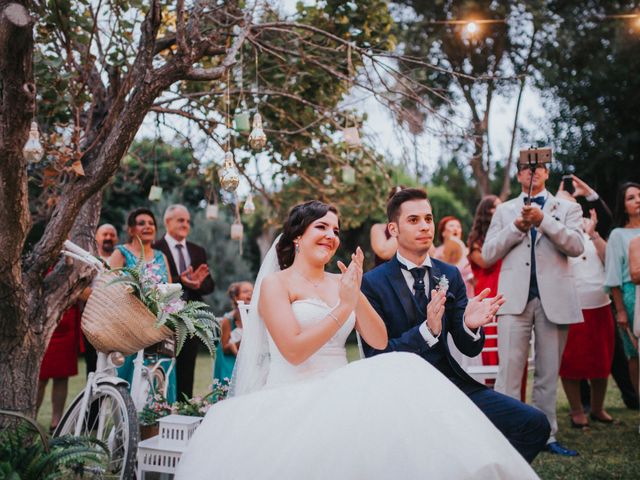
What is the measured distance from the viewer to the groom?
10.1 feet

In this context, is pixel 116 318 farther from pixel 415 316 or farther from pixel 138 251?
pixel 138 251

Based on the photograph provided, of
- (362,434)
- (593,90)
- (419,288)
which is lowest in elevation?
(362,434)

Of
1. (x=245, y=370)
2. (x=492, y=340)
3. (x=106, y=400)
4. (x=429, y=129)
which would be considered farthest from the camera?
(x=492, y=340)

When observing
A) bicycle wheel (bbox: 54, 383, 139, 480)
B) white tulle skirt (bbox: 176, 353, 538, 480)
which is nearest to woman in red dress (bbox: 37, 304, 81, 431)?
bicycle wheel (bbox: 54, 383, 139, 480)

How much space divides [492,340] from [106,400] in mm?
2840

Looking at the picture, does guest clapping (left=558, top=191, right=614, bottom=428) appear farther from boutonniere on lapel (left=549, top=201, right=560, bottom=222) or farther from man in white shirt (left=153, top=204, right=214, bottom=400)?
man in white shirt (left=153, top=204, right=214, bottom=400)

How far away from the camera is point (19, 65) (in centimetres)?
277

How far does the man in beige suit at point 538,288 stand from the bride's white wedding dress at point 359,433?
253 centimetres

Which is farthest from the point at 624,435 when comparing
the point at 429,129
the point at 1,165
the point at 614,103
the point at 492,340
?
the point at 614,103

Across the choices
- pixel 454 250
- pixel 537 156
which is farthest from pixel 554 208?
pixel 454 250

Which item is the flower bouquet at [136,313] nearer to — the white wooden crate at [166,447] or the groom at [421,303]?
the white wooden crate at [166,447]

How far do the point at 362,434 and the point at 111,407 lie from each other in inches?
81.3

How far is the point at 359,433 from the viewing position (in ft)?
7.50

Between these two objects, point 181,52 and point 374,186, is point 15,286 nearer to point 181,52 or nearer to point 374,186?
point 181,52
